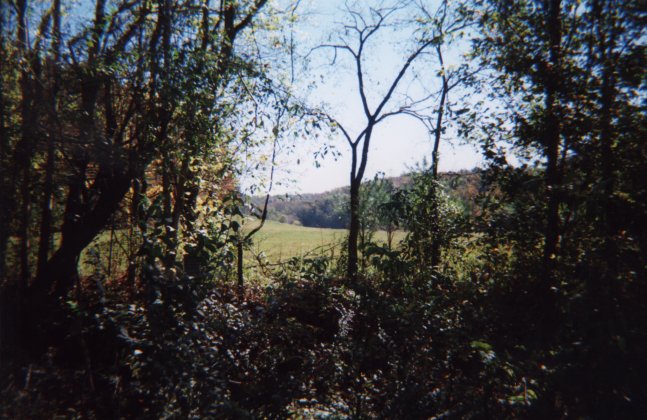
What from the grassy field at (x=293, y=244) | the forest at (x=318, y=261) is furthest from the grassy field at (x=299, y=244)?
the forest at (x=318, y=261)

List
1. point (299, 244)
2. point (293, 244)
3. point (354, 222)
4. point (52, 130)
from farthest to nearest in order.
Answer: point (293, 244), point (299, 244), point (354, 222), point (52, 130)

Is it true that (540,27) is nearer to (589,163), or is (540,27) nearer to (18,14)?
(589,163)

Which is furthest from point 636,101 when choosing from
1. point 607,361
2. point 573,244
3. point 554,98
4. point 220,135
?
point 220,135

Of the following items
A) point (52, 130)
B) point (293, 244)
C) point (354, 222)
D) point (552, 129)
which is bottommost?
point (293, 244)

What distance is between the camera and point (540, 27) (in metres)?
3.70

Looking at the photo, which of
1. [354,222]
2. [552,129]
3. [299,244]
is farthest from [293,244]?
[552,129]

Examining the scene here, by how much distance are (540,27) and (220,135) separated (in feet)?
15.5

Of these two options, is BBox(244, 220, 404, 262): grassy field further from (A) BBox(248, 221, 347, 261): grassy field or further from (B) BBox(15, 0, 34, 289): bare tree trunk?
(B) BBox(15, 0, 34, 289): bare tree trunk

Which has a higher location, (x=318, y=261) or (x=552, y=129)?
(x=552, y=129)

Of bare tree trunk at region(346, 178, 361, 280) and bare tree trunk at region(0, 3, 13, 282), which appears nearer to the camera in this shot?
bare tree trunk at region(0, 3, 13, 282)

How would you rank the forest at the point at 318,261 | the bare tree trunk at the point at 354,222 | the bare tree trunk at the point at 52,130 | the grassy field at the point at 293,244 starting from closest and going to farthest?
the forest at the point at 318,261
the bare tree trunk at the point at 52,130
the grassy field at the point at 293,244
the bare tree trunk at the point at 354,222

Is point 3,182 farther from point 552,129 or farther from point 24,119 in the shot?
point 552,129

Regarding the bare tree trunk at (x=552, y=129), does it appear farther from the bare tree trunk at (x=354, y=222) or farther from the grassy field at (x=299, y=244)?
the bare tree trunk at (x=354, y=222)

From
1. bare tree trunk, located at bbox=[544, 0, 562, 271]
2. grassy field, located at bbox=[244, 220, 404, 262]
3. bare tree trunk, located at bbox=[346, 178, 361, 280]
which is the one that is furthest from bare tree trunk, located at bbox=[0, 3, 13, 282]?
bare tree trunk, located at bbox=[346, 178, 361, 280]
